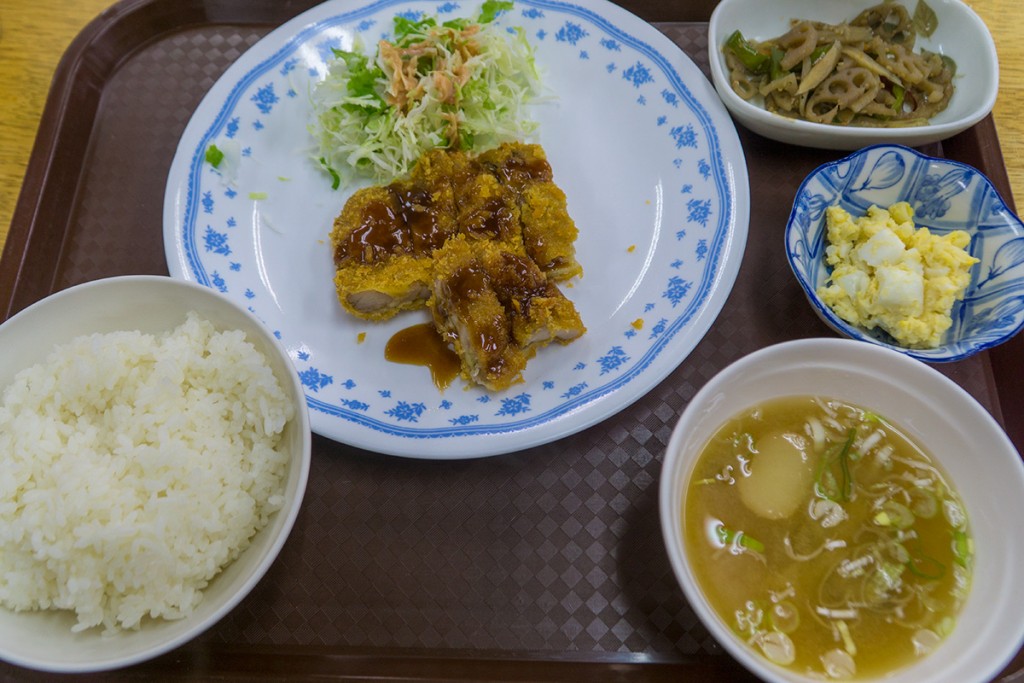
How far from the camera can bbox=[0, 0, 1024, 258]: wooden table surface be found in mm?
2766

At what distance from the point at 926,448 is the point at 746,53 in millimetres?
1688

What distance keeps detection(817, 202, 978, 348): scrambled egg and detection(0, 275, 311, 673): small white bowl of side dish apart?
1822mm

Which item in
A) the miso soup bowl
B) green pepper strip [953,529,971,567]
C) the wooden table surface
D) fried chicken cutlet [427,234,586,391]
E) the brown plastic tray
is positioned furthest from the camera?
the wooden table surface

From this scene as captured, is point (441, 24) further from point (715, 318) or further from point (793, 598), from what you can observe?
point (793, 598)

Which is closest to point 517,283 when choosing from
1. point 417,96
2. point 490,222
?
point 490,222

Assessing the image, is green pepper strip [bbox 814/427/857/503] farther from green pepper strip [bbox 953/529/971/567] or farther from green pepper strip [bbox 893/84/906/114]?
green pepper strip [bbox 893/84/906/114]

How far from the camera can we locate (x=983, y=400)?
2.38 m

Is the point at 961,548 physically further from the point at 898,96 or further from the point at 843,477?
the point at 898,96

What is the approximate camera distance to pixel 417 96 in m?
2.82

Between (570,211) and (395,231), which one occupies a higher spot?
(395,231)

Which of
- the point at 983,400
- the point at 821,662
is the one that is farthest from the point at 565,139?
the point at 821,662

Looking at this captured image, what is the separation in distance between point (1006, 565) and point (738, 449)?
0.72 metres

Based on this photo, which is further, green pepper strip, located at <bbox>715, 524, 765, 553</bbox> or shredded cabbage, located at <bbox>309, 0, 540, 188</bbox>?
shredded cabbage, located at <bbox>309, 0, 540, 188</bbox>

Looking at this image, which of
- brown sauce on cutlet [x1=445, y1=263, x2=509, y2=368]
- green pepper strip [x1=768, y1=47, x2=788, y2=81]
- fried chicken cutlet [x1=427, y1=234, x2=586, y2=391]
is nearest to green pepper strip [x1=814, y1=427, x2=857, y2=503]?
fried chicken cutlet [x1=427, y1=234, x2=586, y2=391]
